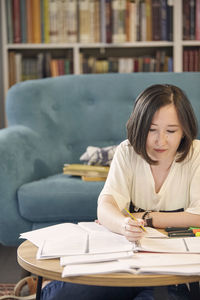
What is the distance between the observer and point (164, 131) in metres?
1.21

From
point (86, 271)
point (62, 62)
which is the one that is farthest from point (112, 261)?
point (62, 62)

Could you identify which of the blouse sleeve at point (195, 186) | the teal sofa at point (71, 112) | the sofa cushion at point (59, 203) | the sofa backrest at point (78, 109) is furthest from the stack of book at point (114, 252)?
the sofa backrest at point (78, 109)

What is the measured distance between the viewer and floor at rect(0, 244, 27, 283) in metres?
1.87

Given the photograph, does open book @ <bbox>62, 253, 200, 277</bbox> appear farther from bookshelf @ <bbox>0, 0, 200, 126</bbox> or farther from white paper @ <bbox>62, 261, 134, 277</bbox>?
bookshelf @ <bbox>0, 0, 200, 126</bbox>

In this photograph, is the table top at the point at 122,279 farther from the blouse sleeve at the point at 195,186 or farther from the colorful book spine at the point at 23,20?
the colorful book spine at the point at 23,20

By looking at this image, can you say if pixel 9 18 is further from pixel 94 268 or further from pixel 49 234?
pixel 94 268

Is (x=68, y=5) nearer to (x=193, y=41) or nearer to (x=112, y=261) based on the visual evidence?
(x=193, y=41)

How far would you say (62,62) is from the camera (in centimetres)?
317

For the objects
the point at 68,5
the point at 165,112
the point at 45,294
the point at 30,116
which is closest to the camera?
the point at 45,294

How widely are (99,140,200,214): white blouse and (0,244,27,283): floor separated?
753 millimetres

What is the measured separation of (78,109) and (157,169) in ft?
3.48

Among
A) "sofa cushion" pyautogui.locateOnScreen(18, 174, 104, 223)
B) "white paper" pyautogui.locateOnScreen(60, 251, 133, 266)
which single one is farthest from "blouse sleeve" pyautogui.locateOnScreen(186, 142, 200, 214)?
"sofa cushion" pyautogui.locateOnScreen(18, 174, 104, 223)

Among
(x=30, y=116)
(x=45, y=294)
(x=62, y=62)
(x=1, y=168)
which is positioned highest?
(x=62, y=62)

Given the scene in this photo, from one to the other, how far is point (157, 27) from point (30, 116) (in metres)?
1.30
